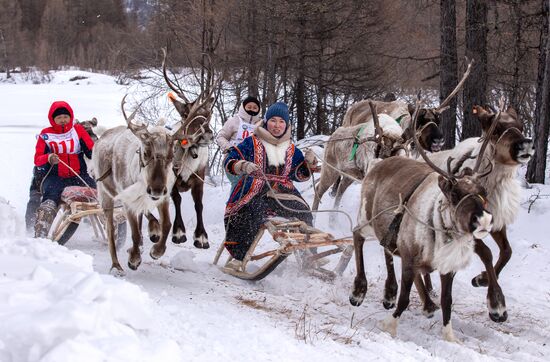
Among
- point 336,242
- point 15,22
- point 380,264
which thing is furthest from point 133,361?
point 15,22

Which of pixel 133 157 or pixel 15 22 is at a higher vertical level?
pixel 15 22

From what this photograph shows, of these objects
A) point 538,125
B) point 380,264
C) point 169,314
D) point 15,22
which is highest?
point 15,22

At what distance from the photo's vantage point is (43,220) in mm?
7762

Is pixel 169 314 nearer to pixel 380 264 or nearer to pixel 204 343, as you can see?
pixel 204 343

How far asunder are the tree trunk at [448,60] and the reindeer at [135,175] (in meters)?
6.94

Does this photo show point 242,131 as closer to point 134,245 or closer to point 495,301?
point 134,245

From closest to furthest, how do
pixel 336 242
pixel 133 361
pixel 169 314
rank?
pixel 133 361 < pixel 169 314 < pixel 336 242

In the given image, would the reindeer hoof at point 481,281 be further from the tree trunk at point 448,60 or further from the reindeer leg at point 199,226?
the tree trunk at point 448,60

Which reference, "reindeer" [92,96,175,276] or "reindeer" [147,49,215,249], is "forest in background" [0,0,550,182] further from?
"reindeer" [92,96,175,276]

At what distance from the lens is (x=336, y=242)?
617 cm

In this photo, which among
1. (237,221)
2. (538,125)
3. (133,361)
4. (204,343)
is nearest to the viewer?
(133,361)

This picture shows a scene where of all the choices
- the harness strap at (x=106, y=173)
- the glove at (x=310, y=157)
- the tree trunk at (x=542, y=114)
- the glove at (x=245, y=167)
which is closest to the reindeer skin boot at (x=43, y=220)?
the harness strap at (x=106, y=173)

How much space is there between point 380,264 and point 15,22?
170ft

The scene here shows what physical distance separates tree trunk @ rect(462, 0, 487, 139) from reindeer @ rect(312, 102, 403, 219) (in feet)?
8.94
